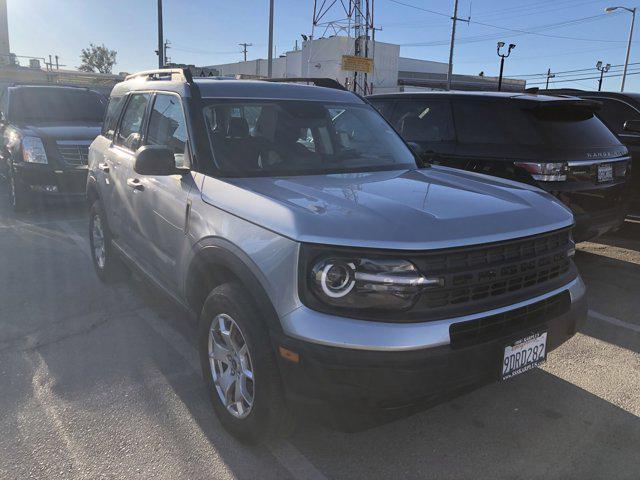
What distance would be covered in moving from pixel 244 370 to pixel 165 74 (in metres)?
2.50

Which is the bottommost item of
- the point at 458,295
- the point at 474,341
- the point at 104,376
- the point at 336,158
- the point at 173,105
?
the point at 104,376

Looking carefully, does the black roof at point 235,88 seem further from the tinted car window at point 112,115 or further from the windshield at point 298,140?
the tinted car window at point 112,115

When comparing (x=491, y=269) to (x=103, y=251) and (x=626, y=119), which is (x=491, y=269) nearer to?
(x=103, y=251)

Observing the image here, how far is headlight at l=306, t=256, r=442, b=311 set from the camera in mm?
2246

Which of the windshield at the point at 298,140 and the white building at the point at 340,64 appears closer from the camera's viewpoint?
the windshield at the point at 298,140

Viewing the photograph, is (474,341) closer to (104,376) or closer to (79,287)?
(104,376)

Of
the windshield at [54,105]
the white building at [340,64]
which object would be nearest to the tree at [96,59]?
the white building at [340,64]

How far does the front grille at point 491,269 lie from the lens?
7.56 feet

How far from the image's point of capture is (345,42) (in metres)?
45.3

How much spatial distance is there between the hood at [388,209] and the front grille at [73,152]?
5891mm

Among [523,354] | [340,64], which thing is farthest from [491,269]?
[340,64]

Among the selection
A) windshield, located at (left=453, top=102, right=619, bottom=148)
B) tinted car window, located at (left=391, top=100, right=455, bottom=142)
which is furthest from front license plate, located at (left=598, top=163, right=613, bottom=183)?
tinted car window, located at (left=391, top=100, right=455, bottom=142)

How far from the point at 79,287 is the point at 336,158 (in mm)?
3045

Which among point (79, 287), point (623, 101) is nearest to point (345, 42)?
point (623, 101)
